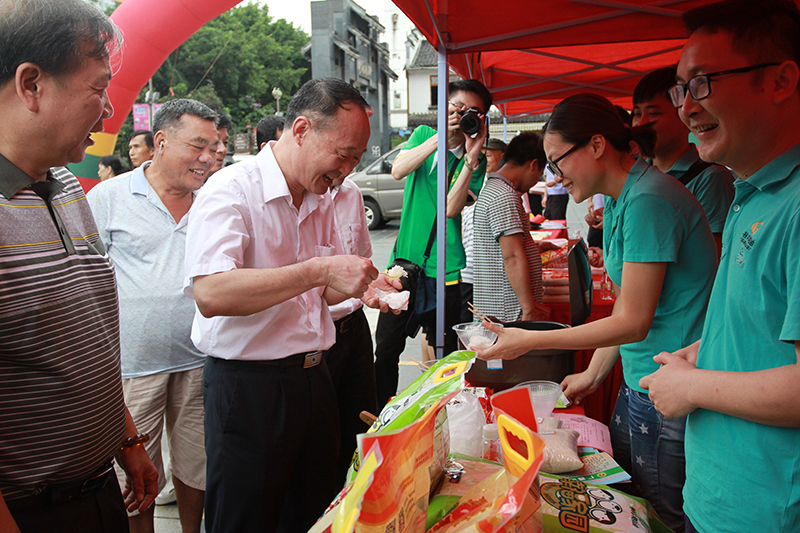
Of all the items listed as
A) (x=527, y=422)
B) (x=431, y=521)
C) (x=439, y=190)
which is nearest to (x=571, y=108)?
(x=439, y=190)

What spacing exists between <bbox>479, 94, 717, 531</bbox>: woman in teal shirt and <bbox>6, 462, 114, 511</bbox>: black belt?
1.07m

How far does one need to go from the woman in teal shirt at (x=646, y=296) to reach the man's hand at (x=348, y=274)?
463 millimetres

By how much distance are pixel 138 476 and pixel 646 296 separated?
1.53 metres

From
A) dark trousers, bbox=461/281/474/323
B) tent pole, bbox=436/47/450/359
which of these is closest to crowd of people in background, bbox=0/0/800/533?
tent pole, bbox=436/47/450/359

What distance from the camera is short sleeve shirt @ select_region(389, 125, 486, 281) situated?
3.19 metres

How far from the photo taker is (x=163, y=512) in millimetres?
2750

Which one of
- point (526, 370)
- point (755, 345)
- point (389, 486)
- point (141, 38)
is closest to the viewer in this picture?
point (389, 486)

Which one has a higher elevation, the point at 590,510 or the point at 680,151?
the point at 680,151

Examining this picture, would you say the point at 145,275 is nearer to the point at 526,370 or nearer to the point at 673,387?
the point at 526,370

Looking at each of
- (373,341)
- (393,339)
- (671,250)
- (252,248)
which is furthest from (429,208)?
(373,341)

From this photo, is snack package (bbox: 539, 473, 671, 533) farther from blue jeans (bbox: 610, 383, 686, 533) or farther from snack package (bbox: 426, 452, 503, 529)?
A: blue jeans (bbox: 610, 383, 686, 533)

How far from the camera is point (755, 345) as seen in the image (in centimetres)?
95

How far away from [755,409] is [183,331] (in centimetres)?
214

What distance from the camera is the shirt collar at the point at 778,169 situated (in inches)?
37.8
